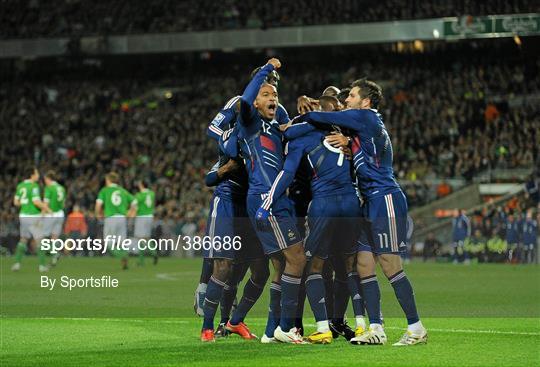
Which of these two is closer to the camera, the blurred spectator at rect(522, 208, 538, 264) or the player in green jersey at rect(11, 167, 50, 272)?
the player in green jersey at rect(11, 167, 50, 272)

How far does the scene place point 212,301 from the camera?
34.1 ft

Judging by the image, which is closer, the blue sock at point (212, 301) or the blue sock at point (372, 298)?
the blue sock at point (372, 298)

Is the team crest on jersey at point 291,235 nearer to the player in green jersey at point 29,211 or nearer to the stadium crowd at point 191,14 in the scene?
the player in green jersey at point 29,211

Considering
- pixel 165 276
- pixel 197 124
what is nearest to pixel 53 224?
pixel 165 276

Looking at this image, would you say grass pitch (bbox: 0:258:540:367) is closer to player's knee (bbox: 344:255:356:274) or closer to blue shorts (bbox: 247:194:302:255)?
player's knee (bbox: 344:255:356:274)

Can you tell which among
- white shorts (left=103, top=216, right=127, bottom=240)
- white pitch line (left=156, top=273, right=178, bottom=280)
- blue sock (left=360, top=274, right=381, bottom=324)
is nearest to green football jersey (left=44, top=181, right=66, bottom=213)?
white shorts (left=103, top=216, right=127, bottom=240)

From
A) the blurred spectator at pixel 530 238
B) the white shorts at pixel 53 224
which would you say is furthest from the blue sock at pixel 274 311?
the blurred spectator at pixel 530 238

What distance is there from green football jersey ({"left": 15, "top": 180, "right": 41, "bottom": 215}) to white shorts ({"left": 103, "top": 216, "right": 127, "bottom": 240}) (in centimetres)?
267

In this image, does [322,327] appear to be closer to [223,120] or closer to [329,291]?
[329,291]

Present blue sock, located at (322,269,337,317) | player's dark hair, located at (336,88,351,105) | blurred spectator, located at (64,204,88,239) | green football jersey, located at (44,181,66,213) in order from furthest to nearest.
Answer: green football jersey, located at (44,181,66,213) → blurred spectator, located at (64,204,88,239) → player's dark hair, located at (336,88,351,105) → blue sock, located at (322,269,337,317)

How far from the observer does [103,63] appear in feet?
164

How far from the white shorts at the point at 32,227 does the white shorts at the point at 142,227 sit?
2.17 m

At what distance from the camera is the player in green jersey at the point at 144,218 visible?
2247 centimetres

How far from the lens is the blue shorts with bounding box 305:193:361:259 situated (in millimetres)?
9992
